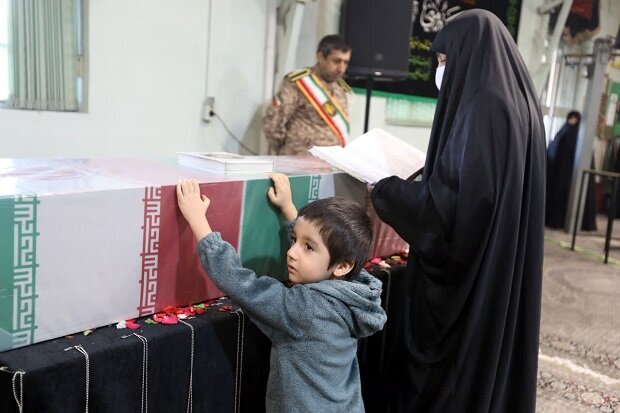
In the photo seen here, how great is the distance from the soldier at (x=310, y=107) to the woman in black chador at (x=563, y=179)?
129 inches

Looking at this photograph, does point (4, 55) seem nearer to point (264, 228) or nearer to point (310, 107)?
point (310, 107)

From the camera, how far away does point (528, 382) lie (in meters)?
1.27

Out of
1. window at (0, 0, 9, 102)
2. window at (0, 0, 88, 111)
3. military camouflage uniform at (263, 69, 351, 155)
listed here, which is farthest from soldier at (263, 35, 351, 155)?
window at (0, 0, 9, 102)

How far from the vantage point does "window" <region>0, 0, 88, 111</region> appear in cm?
233

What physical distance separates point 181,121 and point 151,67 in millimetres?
320

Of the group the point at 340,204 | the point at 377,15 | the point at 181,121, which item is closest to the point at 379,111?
the point at 377,15

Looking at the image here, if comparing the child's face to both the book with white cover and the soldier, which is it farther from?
the soldier

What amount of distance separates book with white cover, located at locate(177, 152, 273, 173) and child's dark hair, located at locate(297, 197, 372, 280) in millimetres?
182

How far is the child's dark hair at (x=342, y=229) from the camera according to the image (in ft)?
3.31

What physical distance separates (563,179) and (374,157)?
15.0 ft

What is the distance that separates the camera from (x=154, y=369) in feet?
3.00

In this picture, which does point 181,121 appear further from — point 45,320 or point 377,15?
point 45,320

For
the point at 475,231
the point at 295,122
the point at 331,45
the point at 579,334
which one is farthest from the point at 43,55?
the point at 579,334

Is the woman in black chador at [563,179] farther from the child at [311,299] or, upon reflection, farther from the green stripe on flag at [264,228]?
the child at [311,299]
